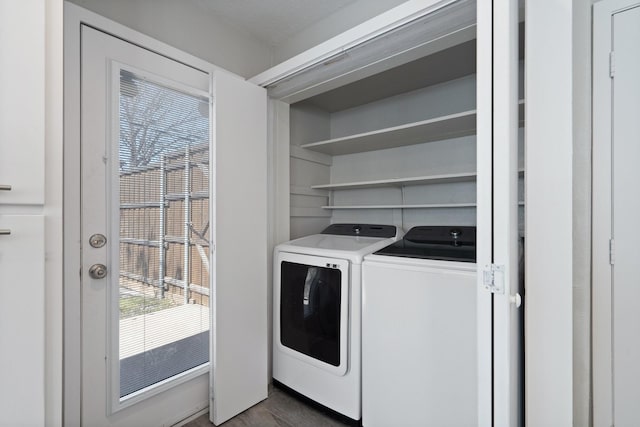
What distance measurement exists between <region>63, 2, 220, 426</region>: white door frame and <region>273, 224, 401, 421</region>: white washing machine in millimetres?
1058

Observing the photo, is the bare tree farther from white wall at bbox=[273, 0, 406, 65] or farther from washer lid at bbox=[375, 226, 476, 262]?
washer lid at bbox=[375, 226, 476, 262]

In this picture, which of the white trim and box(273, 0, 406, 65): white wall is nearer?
the white trim

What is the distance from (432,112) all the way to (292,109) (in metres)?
1.17

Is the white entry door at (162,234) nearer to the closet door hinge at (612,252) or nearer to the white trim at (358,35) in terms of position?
the white trim at (358,35)

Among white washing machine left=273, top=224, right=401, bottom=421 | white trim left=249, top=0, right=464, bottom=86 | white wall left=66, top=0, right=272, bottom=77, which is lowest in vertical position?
white washing machine left=273, top=224, right=401, bottom=421

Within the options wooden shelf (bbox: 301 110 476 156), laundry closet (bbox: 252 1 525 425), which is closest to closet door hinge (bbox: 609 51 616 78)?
laundry closet (bbox: 252 1 525 425)

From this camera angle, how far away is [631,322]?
1124 mm

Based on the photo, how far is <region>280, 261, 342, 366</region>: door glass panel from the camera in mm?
1666

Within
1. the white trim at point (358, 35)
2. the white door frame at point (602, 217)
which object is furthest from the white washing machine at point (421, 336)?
the white trim at point (358, 35)

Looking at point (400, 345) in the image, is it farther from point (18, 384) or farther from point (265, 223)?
point (18, 384)

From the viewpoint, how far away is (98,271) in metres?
1.38

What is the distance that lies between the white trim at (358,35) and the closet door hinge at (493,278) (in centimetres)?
111

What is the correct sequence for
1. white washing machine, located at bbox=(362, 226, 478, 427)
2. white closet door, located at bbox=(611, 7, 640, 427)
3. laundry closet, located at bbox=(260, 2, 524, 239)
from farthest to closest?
1. laundry closet, located at bbox=(260, 2, 524, 239)
2. white washing machine, located at bbox=(362, 226, 478, 427)
3. white closet door, located at bbox=(611, 7, 640, 427)

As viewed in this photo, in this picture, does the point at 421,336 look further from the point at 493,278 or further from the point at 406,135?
the point at 406,135
